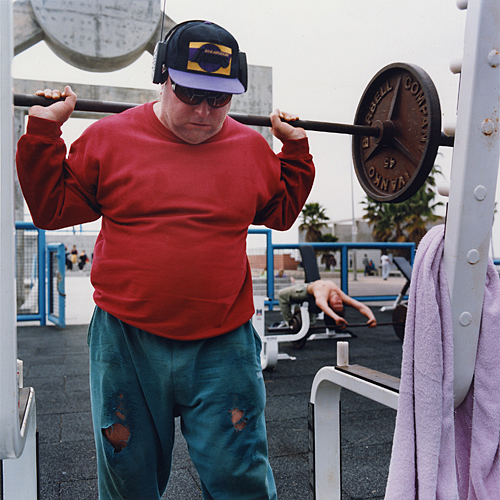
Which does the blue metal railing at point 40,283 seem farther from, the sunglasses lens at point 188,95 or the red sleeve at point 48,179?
the sunglasses lens at point 188,95

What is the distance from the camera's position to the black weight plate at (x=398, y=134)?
1.12 meters

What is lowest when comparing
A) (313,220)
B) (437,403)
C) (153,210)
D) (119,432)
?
(313,220)

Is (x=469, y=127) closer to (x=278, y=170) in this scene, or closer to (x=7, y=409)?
(x=278, y=170)

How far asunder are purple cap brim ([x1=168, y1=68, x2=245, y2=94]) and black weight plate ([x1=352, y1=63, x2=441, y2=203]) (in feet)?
1.38

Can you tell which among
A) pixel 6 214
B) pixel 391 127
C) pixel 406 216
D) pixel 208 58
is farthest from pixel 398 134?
pixel 406 216

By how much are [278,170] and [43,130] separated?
1.74 feet

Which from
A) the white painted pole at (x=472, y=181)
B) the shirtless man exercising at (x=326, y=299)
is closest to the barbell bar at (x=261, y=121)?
the white painted pole at (x=472, y=181)

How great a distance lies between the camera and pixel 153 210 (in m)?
1.08

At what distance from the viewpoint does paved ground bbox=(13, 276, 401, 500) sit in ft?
6.61

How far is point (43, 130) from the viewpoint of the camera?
103 centimetres

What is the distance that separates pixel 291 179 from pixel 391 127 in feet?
0.94

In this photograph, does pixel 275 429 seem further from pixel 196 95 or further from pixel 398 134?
pixel 196 95

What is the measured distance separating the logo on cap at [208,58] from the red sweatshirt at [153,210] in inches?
6.4

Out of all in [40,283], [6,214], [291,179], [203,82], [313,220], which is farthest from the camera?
[313,220]
